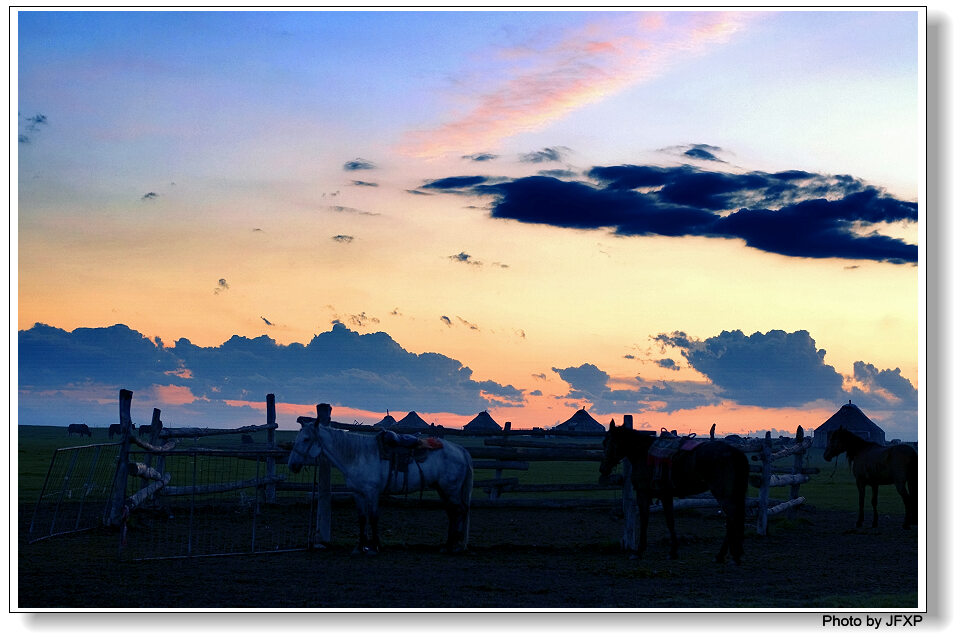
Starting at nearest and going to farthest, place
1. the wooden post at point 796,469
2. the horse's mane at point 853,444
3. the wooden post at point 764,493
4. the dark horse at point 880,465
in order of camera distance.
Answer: the wooden post at point 764,493 → the dark horse at point 880,465 → the horse's mane at point 853,444 → the wooden post at point 796,469

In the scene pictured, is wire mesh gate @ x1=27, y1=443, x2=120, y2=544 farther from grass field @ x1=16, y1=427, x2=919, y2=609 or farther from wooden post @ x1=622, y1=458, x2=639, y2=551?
wooden post @ x1=622, y1=458, x2=639, y2=551

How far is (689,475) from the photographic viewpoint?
1359 centimetres

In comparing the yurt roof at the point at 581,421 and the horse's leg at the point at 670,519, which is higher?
the horse's leg at the point at 670,519

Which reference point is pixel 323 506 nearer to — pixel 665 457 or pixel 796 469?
pixel 665 457

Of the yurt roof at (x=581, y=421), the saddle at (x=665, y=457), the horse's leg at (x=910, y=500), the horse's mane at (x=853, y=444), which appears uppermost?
the saddle at (x=665, y=457)

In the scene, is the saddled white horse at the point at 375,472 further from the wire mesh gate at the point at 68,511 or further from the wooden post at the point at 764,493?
the wooden post at the point at 764,493

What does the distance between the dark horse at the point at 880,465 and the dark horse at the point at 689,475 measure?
6288 mm

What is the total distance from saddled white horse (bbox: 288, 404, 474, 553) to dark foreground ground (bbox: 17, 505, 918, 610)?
527 millimetres

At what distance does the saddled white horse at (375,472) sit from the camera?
45.0ft

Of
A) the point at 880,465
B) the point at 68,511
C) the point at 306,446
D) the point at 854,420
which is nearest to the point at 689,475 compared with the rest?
the point at 306,446

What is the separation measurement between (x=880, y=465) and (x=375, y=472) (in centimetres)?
1159

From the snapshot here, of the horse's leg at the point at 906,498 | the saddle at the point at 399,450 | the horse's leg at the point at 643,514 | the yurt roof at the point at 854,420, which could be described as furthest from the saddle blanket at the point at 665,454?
the yurt roof at the point at 854,420

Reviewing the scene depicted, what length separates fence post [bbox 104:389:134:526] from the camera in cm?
1538

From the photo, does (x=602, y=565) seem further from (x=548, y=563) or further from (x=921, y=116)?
(x=921, y=116)
